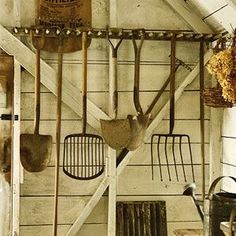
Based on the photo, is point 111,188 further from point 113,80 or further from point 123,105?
point 113,80

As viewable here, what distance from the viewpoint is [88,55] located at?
3143 millimetres

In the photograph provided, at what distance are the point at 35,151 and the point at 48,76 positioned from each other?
0.45 meters

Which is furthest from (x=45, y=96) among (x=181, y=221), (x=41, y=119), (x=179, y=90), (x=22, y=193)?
(x=181, y=221)

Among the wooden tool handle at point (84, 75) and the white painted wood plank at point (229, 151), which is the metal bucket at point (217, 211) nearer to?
the white painted wood plank at point (229, 151)

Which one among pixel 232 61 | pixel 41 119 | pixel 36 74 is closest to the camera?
pixel 232 61

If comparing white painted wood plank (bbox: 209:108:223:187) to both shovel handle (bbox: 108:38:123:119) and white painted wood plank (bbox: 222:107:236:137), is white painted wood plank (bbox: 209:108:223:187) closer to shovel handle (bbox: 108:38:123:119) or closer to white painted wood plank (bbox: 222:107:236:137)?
white painted wood plank (bbox: 222:107:236:137)

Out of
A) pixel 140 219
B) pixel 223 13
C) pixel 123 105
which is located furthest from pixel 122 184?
pixel 223 13

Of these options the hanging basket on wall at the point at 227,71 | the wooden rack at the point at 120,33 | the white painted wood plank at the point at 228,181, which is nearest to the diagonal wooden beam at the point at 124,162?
the wooden rack at the point at 120,33

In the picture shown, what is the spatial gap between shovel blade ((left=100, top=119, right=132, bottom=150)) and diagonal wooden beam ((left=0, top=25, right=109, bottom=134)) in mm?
108

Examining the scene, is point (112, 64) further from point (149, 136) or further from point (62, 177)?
point (62, 177)

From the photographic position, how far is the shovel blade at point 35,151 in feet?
9.74

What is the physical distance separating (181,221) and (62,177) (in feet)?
2.62

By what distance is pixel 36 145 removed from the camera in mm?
2984

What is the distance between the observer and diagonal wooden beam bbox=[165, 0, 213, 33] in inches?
125
